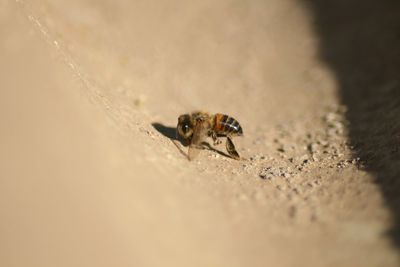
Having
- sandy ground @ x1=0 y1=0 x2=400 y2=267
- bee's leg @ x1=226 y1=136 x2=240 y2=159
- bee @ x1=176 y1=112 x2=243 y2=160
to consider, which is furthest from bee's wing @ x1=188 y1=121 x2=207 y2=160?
bee's leg @ x1=226 y1=136 x2=240 y2=159

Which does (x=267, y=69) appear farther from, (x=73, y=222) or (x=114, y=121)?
(x=73, y=222)

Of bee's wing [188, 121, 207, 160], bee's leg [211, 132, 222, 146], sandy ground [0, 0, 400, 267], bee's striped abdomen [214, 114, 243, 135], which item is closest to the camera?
sandy ground [0, 0, 400, 267]

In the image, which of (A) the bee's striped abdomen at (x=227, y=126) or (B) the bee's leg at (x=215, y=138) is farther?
(B) the bee's leg at (x=215, y=138)

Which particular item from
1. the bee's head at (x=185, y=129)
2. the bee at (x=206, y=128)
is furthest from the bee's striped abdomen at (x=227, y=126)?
the bee's head at (x=185, y=129)

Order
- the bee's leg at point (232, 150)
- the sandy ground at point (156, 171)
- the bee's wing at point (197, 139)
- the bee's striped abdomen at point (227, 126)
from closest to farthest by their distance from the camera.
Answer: the sandy ground at point (156, 171) < the bee's wing at point (197, 139) < the bee's leg at point (232, 150) < the bee's striped abdomen at point (227, 126)

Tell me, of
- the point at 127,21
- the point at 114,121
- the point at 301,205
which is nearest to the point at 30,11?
the point at 114,121

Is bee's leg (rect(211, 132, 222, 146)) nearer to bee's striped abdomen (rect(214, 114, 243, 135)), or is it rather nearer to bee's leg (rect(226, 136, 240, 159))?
bee's striped abdomen (rect(214, 114, 243, 135))

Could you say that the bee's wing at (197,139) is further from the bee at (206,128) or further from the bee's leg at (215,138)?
the bee's leg at (215,138)

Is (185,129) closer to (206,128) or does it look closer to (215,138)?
(206,128)
